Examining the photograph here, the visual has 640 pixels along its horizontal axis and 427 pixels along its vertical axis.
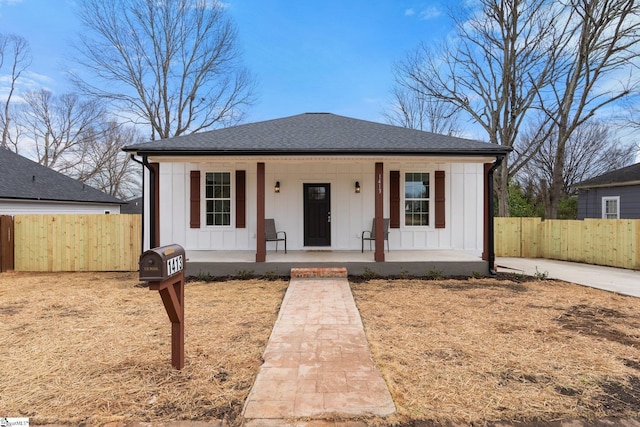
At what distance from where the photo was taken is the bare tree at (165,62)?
1516 centimetres

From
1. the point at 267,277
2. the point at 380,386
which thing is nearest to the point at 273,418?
the point at 380,386

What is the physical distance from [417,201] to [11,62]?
965 inches

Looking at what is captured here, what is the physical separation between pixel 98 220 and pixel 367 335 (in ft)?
24.3

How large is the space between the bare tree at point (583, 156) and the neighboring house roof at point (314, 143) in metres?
17.1

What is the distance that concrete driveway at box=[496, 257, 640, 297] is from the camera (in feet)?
20.1

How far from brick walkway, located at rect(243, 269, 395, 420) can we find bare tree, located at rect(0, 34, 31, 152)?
24.4m

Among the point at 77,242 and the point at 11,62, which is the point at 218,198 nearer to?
the point at 77,242

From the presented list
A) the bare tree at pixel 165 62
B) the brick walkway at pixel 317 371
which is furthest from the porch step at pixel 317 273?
the bare tree at pixel 165 62

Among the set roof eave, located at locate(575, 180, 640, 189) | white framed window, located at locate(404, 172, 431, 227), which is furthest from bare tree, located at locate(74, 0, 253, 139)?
roof eave, located at locate(575, 180, 640, 189)

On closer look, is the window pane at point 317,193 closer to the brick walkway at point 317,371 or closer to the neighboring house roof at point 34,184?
the brick walkway at point 317,371

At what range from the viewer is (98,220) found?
7828mm

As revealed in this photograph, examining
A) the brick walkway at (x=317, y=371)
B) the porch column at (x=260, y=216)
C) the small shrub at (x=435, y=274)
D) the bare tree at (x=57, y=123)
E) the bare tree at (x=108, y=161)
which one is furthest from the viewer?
the bare tree at (x=108, y=161)

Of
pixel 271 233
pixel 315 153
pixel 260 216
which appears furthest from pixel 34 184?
pixel 315 153

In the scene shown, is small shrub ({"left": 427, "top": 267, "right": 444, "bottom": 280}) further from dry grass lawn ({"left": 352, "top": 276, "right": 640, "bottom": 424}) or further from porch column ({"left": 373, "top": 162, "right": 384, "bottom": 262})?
dry grass lawn ({"left": 352, "top": 276, "right": 640, "bottom": 424})
